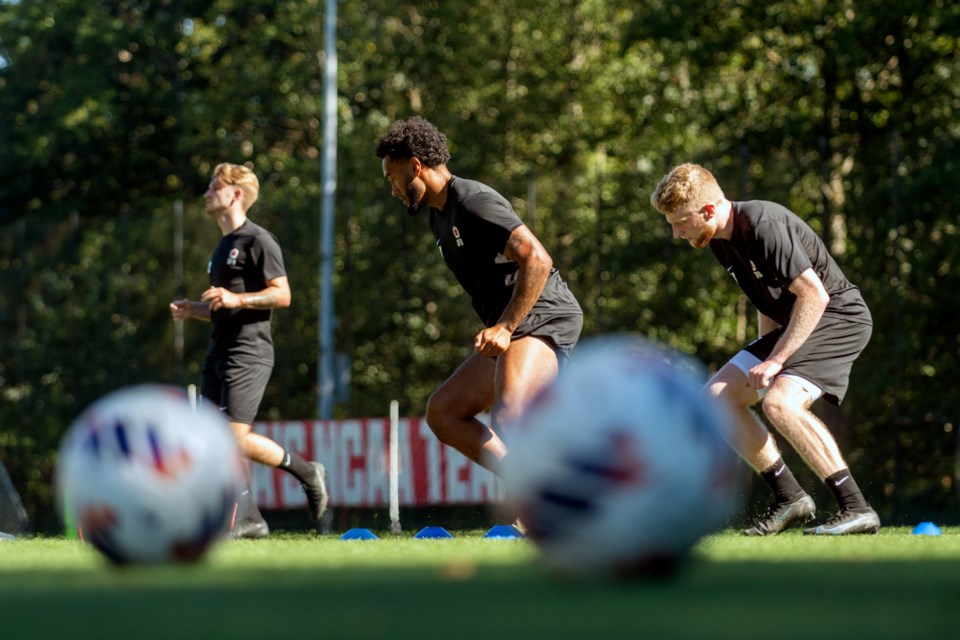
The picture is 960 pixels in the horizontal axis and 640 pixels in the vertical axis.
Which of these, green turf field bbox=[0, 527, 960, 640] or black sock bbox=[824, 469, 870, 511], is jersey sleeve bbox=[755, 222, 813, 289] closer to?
black sock bbox=[824, 469, 870, 511]

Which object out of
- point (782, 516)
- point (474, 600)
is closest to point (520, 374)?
point (782, 516)

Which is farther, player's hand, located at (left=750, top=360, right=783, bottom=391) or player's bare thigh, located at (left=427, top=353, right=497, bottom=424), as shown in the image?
player's bare thigh, located at (left=427, top=353, right=497, bottom=424)

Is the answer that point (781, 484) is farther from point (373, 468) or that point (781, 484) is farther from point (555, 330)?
point (373, 468)

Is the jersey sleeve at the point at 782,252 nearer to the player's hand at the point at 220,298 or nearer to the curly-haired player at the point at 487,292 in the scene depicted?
the curly-haired player at the point at 487,292

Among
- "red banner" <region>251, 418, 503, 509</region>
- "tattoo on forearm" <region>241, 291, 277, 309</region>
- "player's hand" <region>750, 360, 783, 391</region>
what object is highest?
"tattoo on forearm" <region>241, 291, 277, 309</region>

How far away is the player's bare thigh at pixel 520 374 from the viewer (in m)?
7.96

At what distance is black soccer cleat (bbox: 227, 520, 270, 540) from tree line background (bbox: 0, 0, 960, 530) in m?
6.03

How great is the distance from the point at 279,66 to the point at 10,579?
2528 centimetres

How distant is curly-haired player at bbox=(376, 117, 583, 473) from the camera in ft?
26.0

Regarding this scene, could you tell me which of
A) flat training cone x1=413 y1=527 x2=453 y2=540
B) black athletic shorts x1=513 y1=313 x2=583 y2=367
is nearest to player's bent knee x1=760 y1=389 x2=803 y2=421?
black athletic shorts x1=513 y1=313 x2=583 y2=367

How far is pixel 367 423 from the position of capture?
15.2m

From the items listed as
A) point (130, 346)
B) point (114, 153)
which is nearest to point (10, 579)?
point (130, 346)

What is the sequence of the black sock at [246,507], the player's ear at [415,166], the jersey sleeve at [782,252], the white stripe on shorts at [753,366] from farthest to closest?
the black sock at [246,507]
the white stripe on shorts at [753,366]
the player's ear at [415,166]
the jersey sleeve at [782,252]

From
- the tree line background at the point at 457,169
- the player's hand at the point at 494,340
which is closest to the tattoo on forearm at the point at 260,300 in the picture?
the player's hand at the point at 494,340
